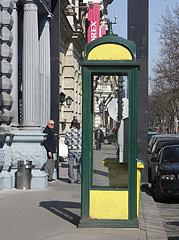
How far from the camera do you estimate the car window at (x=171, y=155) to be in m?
15.3

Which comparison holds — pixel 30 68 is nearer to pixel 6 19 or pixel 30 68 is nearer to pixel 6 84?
pixel 6 84

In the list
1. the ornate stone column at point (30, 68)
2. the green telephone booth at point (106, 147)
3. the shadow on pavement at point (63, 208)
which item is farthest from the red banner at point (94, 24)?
the green telephone booth at point (106, 147)

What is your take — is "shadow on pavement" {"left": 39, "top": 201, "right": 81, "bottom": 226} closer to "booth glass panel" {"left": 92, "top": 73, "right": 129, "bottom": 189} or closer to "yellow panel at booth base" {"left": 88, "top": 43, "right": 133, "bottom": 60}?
"booth glass panel" {"left": 92, "top": 73, "right": 129, "bottom": 189}

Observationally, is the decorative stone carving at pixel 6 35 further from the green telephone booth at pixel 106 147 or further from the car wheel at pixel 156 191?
the green telephone booth at pixel 106 147

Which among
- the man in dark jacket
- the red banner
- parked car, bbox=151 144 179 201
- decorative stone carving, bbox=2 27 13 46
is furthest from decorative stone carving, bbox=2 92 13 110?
the red banner

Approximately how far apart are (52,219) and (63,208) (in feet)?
4.38

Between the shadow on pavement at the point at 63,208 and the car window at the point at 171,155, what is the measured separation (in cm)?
433

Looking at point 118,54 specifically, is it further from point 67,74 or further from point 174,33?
point 174,33

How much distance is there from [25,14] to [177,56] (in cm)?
2281

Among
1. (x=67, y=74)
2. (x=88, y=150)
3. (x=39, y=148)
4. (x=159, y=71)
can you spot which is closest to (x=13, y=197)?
(x=39, y=148)

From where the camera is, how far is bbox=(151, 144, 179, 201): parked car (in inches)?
537

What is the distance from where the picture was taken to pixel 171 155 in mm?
15688

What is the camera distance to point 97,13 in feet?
112

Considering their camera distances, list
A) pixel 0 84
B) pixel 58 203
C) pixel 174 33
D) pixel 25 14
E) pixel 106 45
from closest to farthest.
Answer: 1. pixel 106 45
2. pixel 58 203
3. pixel 0 84
4. pixel 25 14
5. pixel 174 33
